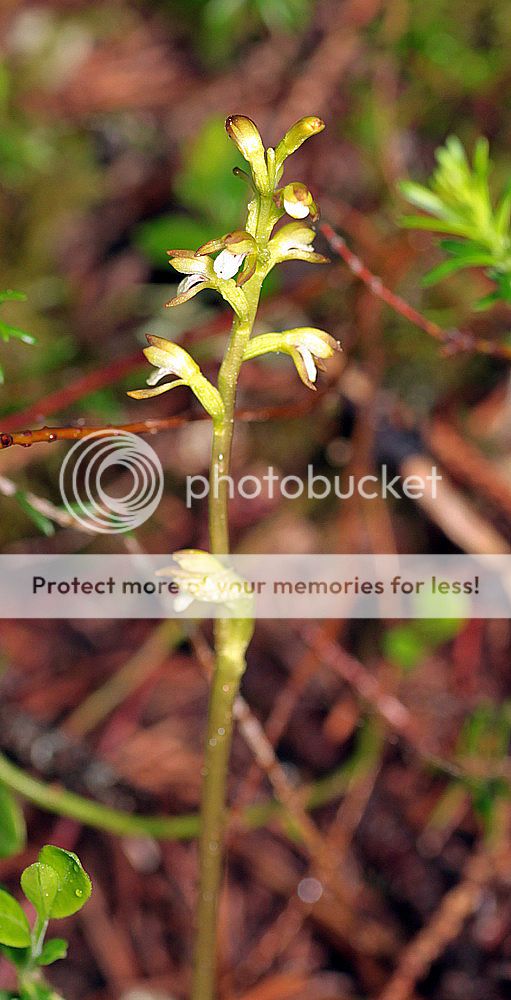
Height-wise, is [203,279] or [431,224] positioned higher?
[431,224]

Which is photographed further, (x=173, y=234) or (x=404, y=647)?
(x=173, y=234)

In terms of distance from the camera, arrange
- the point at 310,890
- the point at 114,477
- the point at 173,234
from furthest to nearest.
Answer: the point at 173,234, the point at 114,477, the point at 310,890

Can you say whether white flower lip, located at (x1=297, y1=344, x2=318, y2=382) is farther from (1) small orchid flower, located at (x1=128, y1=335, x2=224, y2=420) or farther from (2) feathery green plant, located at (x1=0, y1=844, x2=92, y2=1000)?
(2) feathery green plant, located at (x1=0, y1=844, x2=92, y2=1000)

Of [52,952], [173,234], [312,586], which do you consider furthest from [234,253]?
[173,234]

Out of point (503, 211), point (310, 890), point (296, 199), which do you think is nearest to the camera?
point (296, 199)

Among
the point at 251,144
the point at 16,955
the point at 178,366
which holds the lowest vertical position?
the point at 16,955

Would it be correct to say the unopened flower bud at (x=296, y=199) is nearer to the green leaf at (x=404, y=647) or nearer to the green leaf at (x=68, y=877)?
the green leaf at (x=68, y=877)

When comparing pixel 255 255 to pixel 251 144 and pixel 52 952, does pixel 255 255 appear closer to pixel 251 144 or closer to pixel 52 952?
pixel 251 144

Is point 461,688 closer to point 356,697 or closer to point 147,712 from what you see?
point 356,697
